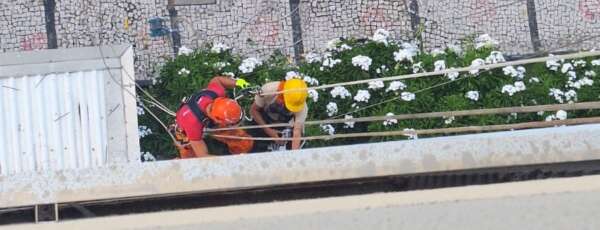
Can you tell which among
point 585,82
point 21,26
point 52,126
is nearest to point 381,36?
point 585,82

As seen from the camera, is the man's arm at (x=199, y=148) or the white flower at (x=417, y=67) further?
the white flower at (x=417, y=67)

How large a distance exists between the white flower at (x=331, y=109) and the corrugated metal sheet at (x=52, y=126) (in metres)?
2.09

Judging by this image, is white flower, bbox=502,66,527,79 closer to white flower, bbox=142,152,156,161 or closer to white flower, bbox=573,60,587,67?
white flower, bbox=573,60,587,67

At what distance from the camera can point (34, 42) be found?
24.9 ft

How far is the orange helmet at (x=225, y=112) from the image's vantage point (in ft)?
19.1

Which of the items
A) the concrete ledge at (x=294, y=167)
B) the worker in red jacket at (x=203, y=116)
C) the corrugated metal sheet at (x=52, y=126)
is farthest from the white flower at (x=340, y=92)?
the concrete ledge at (x=294, y=167)

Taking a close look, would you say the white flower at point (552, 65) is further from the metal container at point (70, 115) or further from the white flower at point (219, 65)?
the metal container at point (70, 115)

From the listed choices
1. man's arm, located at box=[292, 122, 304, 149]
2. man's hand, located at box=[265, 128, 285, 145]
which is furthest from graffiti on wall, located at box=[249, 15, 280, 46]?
man's arm, located at box=[292, 122, 304, 149]

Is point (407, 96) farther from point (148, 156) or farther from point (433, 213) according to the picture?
point (433, 213)

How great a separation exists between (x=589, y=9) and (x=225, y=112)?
388 cm

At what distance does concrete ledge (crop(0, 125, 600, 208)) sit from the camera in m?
3.61

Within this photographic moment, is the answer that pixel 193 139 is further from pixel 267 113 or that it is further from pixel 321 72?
pixel 321 72

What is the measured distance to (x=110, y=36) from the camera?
25.0 feet

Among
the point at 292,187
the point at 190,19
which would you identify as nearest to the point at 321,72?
the point at 190,19
